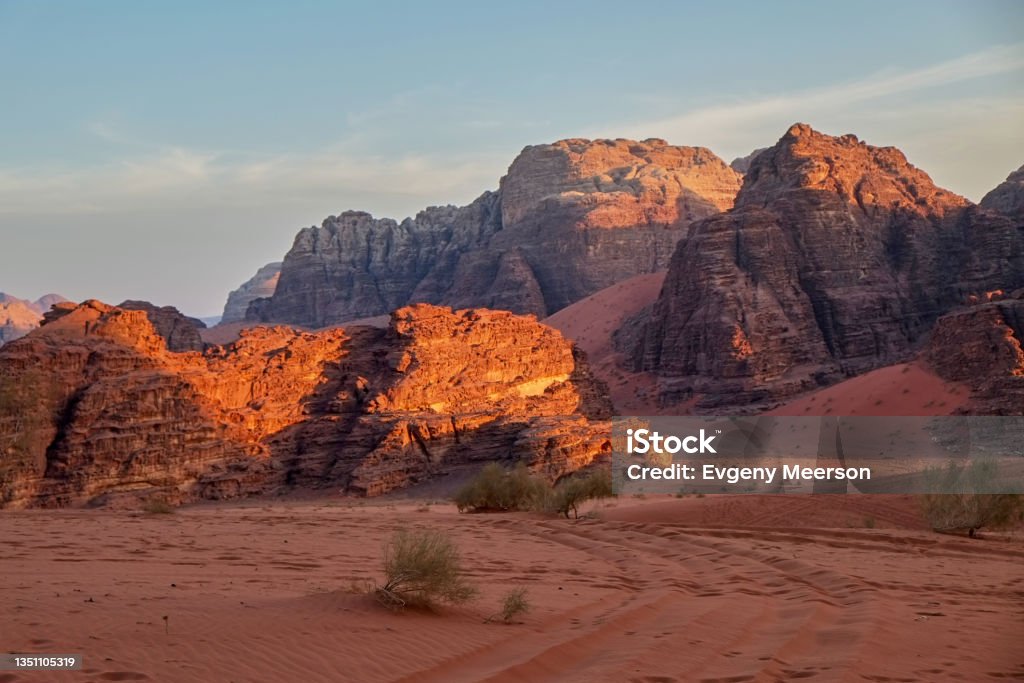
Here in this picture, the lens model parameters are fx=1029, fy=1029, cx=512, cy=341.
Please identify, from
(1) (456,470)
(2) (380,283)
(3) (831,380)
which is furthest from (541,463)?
(2) (380,283)

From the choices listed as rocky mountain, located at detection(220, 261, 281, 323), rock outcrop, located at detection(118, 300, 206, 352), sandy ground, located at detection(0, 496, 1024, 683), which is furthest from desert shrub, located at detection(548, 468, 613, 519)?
rocky mountain, located at detection(220, 261, 281, 323)

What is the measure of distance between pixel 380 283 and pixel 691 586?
8076cm

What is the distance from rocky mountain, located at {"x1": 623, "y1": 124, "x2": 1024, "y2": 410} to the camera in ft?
170

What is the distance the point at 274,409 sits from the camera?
33.1 m

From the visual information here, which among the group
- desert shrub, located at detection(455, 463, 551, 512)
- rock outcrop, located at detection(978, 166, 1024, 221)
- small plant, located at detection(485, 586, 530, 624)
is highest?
rock outcrop, located at detection(978, 166, 1024, 221)

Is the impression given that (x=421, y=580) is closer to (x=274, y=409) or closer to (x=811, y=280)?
(x=274, y=409)

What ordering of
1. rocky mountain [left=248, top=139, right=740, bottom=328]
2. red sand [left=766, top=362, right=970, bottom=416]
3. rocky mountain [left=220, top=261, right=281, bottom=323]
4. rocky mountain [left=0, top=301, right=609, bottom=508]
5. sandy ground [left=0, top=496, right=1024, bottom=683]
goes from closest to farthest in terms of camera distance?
sandy ground [left=0, top=496, right=1024, bottom=683]
rocky mountain [left=0, top=301, right=609, bottom=508]
red sand [left=766, top=362, right=970, bottom=416]
rocky mountain [left=248, top=139, right=740, bottom=328]
rocky mountain [left=220, top=261, right=281, bottom=323]

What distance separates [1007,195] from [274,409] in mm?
54722

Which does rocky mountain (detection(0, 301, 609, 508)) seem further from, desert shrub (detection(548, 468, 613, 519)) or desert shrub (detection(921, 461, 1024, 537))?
desert shrub (detection(921, 461, 1024, 537))

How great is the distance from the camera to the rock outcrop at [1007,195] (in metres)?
66.6

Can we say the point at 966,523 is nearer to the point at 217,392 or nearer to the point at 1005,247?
the point at 217,392

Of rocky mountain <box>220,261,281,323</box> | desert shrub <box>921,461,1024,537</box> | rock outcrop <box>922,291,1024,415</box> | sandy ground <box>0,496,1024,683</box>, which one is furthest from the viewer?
rocky mountain <box>220,261,281,323</box>

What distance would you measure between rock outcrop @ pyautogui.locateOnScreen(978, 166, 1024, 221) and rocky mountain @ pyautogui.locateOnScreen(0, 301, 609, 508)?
41.5 meters

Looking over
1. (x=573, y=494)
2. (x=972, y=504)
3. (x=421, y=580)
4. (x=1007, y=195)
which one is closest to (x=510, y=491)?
(x=573, y=494)
